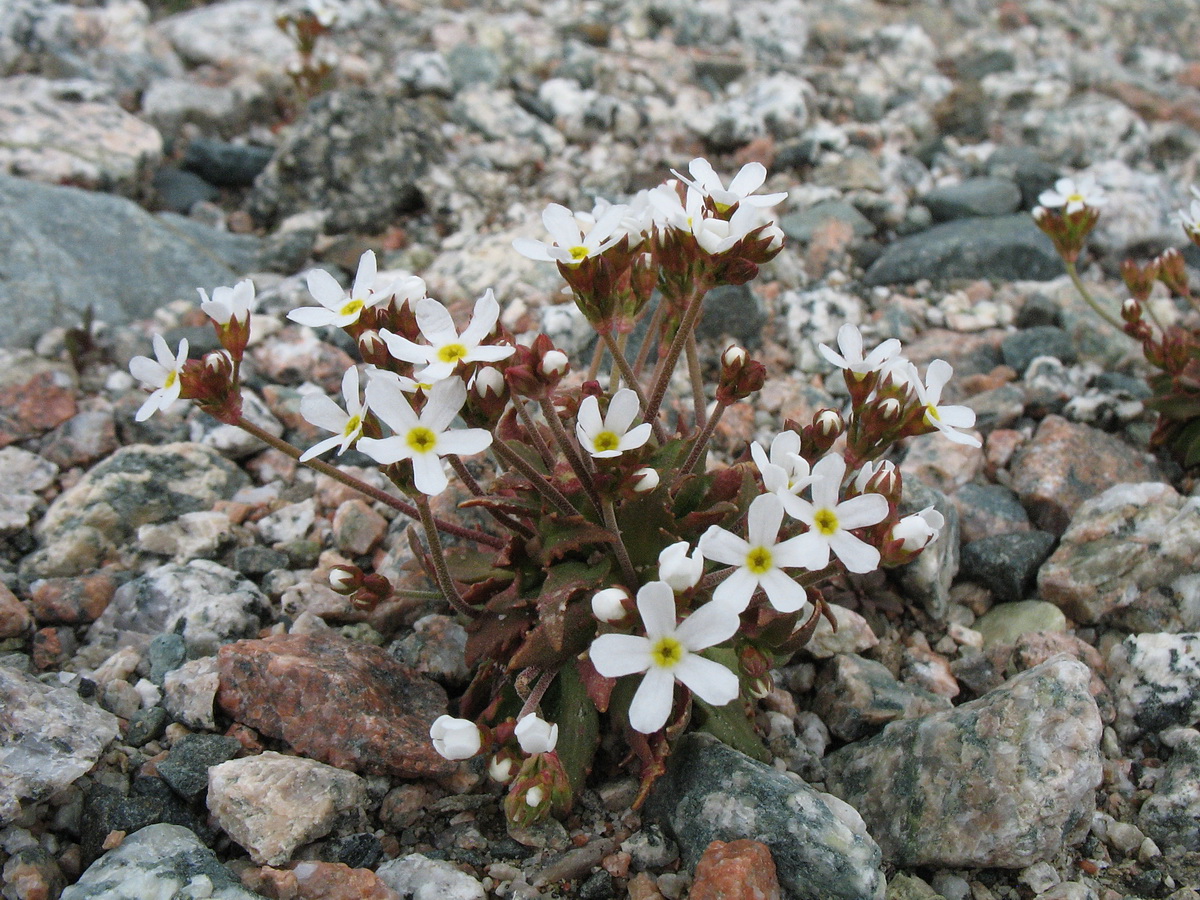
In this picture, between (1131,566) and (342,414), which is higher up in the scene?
(342,414)

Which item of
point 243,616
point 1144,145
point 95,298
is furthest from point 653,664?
point 1144,145

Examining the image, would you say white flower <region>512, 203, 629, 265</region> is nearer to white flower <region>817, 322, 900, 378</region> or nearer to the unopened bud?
the unopened bud

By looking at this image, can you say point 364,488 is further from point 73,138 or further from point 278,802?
point 73,138

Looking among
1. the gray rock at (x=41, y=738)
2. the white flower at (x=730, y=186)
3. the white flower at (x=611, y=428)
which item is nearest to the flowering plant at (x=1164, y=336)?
the white flower at (x=730, y=186)

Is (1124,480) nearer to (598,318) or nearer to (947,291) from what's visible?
(947,291)

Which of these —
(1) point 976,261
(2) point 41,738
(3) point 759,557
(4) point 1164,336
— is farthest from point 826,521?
(1) point 976,261

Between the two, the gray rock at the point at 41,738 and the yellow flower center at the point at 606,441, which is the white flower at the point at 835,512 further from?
the gray rock at the point at 41,738
